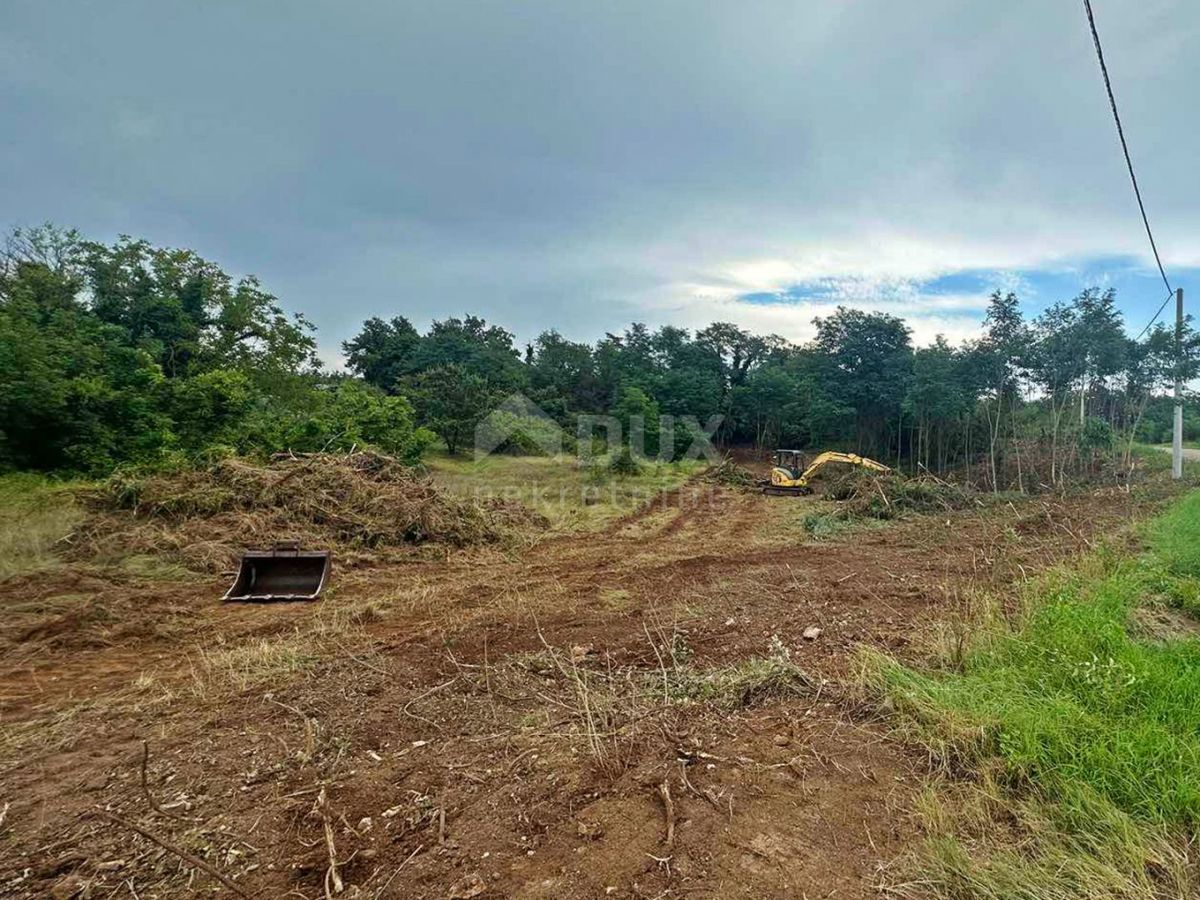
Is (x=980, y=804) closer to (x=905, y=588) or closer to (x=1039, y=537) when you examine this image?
(x=905, y=588)

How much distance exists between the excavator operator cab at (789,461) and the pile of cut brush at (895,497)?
4215mm

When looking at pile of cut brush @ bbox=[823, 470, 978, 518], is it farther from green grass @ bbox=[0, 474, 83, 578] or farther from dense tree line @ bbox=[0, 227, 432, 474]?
green grass @ bbox=[0, 474, 83, 578]

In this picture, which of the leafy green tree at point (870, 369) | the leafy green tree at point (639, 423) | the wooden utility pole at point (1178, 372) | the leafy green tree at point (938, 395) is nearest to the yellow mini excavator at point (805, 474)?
the leafy green tree at point (938, 395)

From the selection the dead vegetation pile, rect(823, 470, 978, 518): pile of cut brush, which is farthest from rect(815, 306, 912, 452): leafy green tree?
rect(823, 470, 978, 518): pile of cut brush

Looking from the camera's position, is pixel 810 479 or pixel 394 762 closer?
pixel 394 762

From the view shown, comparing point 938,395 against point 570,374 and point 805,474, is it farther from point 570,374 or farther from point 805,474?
point 570,374

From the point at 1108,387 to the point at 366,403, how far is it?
21.7 m

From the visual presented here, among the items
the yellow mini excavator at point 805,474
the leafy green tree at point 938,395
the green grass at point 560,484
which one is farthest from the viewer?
the leafy green tree at point 938,395

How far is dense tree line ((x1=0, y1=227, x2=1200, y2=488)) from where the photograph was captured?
9.60 m

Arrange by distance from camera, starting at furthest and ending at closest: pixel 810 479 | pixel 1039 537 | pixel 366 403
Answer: pixel 810 479, pixel 366 403, pixel 1039 537

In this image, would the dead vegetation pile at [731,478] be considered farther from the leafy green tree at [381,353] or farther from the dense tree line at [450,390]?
the leafy green tree at [381,353]

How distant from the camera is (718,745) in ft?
8.40

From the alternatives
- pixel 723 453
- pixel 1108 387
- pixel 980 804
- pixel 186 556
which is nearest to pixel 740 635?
pixel 980 804

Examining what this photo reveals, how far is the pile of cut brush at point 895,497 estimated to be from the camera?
10.6m
